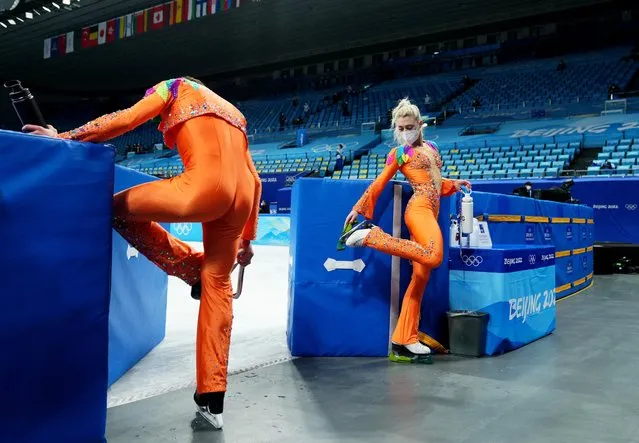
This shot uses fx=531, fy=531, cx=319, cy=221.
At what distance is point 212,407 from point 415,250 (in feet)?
4.23

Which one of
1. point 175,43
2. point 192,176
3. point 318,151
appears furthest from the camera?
point 175,43

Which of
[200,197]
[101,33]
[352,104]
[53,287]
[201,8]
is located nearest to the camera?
[53,287]

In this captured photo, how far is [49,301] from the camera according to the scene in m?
1.34

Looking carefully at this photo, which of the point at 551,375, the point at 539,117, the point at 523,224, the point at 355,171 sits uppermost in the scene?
the point at 539,117

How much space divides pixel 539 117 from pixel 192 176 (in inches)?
604

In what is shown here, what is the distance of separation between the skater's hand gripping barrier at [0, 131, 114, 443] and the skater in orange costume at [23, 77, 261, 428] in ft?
0.44

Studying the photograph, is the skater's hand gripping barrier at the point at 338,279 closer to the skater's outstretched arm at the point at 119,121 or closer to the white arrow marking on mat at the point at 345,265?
the white arrow marking on mat at the point at 345,265

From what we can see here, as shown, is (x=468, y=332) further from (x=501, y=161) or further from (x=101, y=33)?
(x=101, y=33)

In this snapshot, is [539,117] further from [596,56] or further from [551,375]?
[551,375]

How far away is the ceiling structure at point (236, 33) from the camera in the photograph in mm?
17719

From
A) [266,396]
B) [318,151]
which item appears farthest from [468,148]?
[266,396]

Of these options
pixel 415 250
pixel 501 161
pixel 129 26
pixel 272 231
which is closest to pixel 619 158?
pixel 501 161

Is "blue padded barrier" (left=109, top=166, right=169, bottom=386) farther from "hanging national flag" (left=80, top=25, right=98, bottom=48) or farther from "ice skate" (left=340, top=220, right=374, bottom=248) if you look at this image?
"hanging national flag" (left=80, top=25, right=98, bottom=48)

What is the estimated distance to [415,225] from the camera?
8.79 feet
